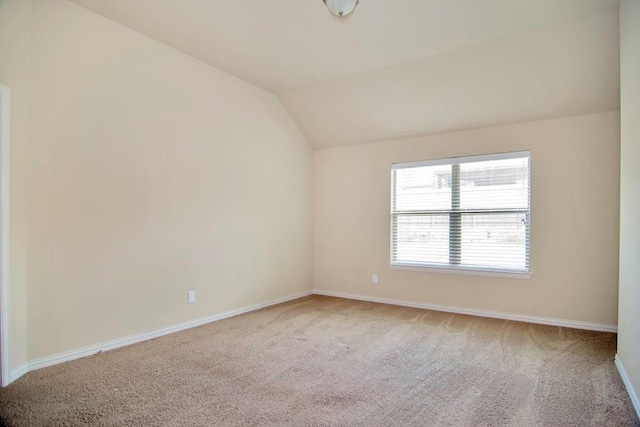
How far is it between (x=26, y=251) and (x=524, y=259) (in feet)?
15.8

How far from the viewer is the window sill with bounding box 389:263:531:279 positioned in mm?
4051

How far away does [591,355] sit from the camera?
3000 millimetres

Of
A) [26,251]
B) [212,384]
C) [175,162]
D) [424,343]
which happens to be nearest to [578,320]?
[424,343]

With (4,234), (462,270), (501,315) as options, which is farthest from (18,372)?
(501,315)

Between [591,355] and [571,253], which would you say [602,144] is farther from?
[591,355]

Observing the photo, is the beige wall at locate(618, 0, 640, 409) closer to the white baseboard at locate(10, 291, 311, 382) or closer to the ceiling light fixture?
the ceiling light fixture

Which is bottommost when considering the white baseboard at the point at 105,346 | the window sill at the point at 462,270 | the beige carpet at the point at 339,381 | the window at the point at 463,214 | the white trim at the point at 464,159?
the beige carpet at the point at 339,381

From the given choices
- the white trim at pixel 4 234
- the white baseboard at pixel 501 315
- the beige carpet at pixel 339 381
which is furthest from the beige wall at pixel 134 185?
the white baseboard at pixel 501 315

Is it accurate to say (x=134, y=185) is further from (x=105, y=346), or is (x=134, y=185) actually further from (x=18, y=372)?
(x=18, y=372)

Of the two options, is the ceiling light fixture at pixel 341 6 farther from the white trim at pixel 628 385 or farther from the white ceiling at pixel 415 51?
the white trim at pixel 628 385

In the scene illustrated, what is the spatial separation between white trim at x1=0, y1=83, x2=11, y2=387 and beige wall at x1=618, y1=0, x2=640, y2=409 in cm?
413

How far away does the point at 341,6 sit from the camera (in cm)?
268

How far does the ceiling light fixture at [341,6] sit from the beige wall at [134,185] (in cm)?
183

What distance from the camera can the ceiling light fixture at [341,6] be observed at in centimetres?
263
